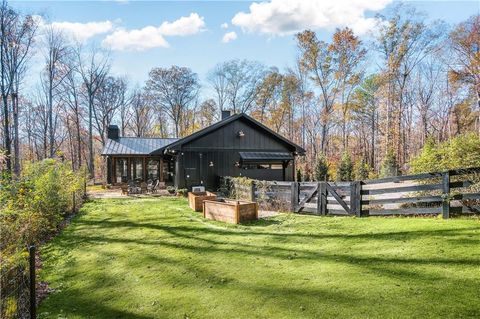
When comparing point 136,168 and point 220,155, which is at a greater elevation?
point 220,155

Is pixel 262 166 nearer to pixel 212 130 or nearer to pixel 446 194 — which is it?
pixel 212 130

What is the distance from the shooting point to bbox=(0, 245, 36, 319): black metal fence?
370 cm

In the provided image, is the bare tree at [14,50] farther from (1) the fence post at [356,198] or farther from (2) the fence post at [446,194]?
(2) the fence post at [446,194]

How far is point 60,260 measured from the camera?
6344mm

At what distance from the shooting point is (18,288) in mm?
4285

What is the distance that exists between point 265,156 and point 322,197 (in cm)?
997

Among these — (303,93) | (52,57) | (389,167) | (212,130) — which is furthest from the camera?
(303,93)

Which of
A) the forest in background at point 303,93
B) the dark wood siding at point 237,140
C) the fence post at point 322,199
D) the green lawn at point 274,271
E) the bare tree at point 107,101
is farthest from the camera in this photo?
the bare tree at point 107,101

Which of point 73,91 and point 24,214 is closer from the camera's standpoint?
point 24,214

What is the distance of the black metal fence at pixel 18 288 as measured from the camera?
370 centimetres

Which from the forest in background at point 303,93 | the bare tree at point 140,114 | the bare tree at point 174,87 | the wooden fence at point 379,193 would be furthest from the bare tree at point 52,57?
the wooden fence at point 379,193

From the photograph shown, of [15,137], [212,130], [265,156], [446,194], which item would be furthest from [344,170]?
[15,137]

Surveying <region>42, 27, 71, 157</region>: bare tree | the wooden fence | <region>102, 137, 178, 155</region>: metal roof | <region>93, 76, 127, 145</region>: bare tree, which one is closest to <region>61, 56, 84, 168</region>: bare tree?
<region>93, 76, 127, 145</region>: bare tree

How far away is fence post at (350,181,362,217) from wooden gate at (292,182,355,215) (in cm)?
4
